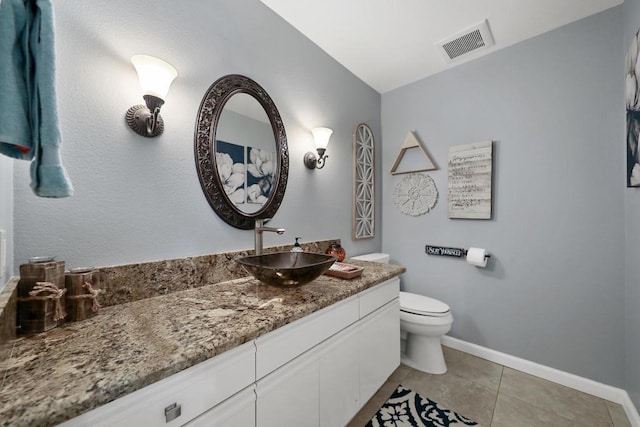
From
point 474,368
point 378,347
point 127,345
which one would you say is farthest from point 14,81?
point 474,368

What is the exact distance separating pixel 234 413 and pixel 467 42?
2.69 metres

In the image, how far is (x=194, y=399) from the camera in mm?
660

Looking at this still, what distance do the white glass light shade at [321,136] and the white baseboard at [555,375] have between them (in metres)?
2.06

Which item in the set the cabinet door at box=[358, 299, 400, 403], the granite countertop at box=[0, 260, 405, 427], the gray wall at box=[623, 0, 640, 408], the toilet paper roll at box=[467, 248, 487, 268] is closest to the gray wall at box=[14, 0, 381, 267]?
the granite countertop at box=[0, 260, 405, 427]

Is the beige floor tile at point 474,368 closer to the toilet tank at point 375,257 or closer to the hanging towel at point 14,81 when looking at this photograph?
the toilet tank at point 375,257

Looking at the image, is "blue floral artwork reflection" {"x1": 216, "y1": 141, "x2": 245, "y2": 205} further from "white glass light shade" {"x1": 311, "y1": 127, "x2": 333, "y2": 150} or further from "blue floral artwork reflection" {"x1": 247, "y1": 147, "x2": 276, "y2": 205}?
"white glass light shade" {"x1": 311, "y1": 127, "x2": 333, "y2": 150}

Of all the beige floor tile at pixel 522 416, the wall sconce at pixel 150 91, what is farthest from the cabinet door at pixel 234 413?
the beige floor tile at pixel 522 416

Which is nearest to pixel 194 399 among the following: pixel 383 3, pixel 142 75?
pixel 142 75

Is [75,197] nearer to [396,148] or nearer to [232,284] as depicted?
[232,284]

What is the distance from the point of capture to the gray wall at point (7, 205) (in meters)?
0.71

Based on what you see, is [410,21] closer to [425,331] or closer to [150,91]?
[150,91]

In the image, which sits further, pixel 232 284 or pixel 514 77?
pixel 514 77

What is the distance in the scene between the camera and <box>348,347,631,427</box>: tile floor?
1421mm

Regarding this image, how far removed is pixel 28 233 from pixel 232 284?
762 millimetres
